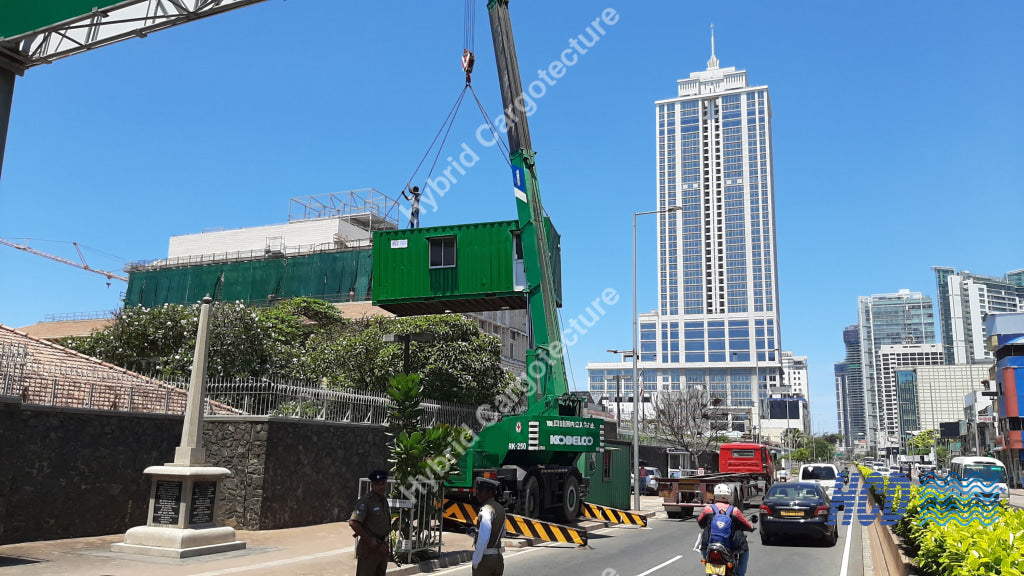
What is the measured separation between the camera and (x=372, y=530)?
900cm

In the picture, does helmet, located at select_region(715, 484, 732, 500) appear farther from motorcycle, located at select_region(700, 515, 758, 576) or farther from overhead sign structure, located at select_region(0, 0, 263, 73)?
overhead sign structure, located at select_region(0, 0, 263, 73)

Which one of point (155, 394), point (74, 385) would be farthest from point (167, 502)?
point (155, 394)

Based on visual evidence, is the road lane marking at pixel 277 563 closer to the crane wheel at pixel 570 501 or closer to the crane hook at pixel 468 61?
the crane wheel at pixel 570 501

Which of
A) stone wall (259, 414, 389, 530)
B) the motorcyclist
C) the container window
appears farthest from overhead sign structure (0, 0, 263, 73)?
the motorcyclist

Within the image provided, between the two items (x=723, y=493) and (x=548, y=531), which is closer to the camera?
(x=723, y=493)

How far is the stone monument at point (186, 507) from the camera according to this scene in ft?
43.3

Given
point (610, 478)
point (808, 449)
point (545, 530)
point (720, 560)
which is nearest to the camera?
point (720, 560)

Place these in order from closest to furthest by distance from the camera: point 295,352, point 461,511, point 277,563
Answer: point 277,563 → point 461,511 → point 295,352

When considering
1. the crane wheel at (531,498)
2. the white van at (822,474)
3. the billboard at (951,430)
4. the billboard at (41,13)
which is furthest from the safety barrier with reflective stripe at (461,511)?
the billboard at (951,430)

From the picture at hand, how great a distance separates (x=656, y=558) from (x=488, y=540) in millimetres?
8818

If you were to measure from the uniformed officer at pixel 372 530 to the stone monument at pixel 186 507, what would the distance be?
592 centimetres

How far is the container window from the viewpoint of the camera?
2405cm

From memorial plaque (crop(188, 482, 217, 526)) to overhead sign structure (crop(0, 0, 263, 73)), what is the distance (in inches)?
347

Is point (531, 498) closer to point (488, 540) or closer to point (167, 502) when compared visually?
point (167, 502)
